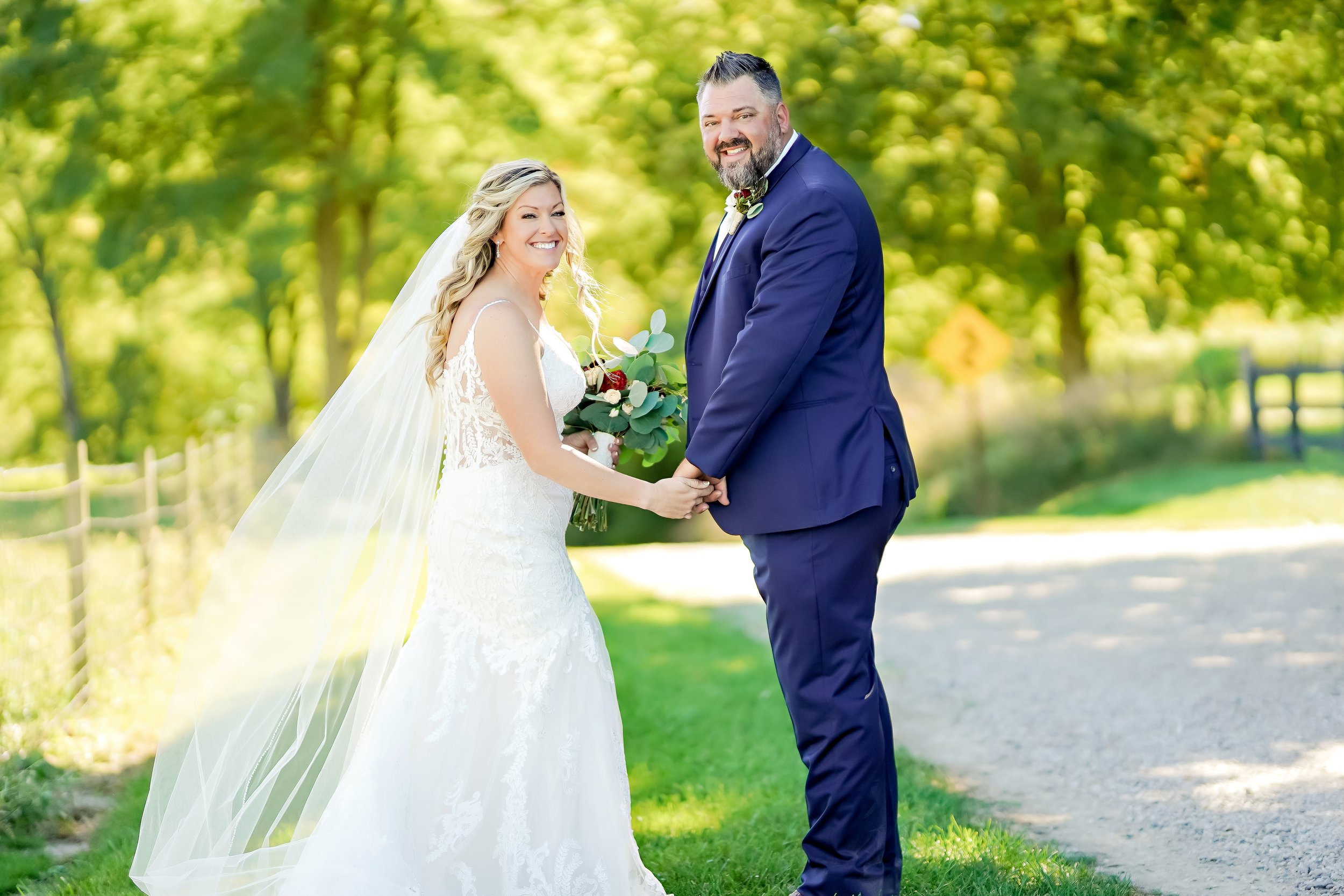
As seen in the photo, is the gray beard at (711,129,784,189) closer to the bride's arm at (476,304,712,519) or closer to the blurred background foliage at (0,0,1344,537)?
the bride's arm at (476,304,712,519)

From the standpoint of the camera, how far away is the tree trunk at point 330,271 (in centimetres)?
1761

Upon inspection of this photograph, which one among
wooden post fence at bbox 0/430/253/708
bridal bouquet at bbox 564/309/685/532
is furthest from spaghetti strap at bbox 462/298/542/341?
wooden post fence at bbox 0/430/253/708

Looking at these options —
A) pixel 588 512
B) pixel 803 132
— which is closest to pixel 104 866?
pixel 588 512

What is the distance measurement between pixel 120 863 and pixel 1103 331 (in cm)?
2316

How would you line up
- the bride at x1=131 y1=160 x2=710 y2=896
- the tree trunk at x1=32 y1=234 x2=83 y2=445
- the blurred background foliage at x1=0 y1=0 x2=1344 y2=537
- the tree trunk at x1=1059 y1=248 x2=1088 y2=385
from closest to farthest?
1. the bride at x1=131 y1=160 x2=710 y2=896
2. the blurred background foliage at x1=0 y1=0 x2=1344 y2=537
3. the tree trunk at x1=1059 y1=248 x2=1088 y2=385
4. the tree trunk at x1=32 y1=234 x2=83 y2=445

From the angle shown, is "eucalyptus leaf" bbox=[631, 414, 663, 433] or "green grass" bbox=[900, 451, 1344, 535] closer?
"eucalyptus leaf" bbox=[631, 414, 663, 433]

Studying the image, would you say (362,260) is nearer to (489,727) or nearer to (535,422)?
(535,422)

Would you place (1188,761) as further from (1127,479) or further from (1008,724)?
(1127,479)

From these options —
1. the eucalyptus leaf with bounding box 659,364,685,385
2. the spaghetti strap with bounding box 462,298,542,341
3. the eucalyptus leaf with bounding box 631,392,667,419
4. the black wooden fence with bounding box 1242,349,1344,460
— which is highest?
the spaghetti strap with bounding box 462,298,542,341

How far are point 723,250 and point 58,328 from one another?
23918 millimetres

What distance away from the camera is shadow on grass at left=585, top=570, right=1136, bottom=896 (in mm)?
4301

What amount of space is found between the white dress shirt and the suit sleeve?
0.74ft

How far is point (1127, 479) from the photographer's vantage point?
689 inches

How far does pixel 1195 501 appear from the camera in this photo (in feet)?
50.4
